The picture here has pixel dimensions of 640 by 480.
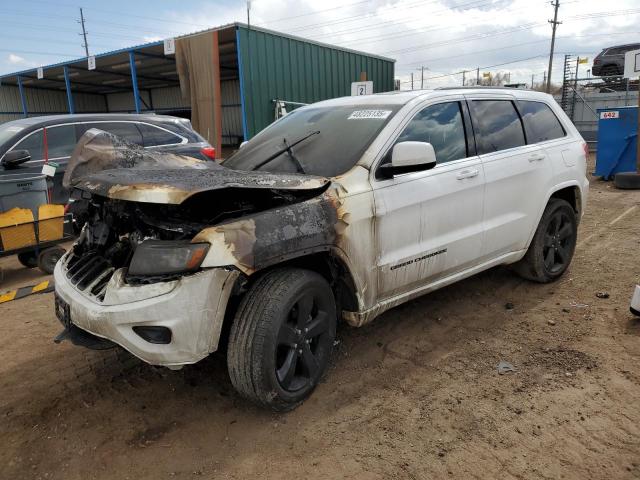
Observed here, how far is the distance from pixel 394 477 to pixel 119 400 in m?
1.73

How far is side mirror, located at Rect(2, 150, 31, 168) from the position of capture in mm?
5526

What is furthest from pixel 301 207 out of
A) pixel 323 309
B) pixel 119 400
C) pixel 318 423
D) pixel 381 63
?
pixel 381 63

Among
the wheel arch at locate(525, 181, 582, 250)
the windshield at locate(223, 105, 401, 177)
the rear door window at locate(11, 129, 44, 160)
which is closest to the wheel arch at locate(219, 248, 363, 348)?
the windshield at locate(223, 105, 401, 177)

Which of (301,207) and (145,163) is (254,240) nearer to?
(301,207)

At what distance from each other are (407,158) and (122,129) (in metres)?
5.10

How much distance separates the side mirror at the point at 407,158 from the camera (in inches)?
115

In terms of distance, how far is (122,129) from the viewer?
6.70m

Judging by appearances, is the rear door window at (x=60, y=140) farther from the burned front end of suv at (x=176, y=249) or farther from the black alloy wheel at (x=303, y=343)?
the black alloy wheel at (x=303, y=343)

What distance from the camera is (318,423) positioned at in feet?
8.84

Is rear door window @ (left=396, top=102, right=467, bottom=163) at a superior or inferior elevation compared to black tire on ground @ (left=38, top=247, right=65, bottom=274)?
superior

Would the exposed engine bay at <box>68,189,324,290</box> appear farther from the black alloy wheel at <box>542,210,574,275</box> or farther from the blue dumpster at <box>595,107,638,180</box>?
the blue dumpster at <box>595,107,638,180</box>

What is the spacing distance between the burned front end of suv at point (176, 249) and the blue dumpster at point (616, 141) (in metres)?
11.2

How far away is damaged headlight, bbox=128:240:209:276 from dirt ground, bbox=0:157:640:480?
96cm

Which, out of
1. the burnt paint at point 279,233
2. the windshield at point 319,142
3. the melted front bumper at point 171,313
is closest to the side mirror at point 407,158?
the windshield at point 319,142
